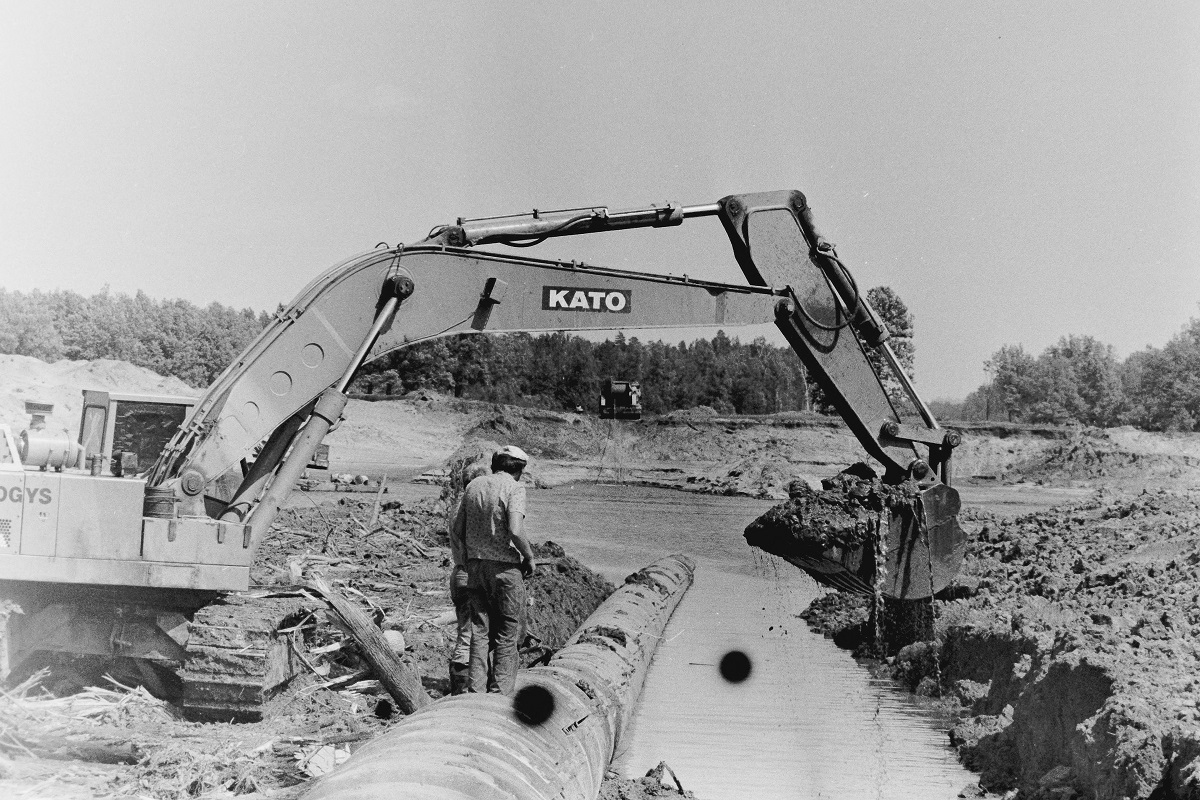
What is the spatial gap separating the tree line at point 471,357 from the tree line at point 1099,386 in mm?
13110

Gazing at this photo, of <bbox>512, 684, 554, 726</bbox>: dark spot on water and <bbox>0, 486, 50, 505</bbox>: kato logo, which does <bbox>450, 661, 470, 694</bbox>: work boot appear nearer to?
<bbox>512, 684, 554, 726</bbox>: dark spot on water

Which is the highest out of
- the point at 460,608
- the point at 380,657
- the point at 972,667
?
the point at 460,608

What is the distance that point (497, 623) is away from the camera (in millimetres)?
6996

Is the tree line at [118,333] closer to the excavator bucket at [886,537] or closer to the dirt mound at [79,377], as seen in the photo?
the dirt mound at [79,377]

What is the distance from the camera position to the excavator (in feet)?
27.1

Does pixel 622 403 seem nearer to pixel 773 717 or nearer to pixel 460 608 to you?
pixel 773 717

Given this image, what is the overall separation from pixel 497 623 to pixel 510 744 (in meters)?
1.23

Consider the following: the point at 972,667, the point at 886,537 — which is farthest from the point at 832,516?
the point at 972,667

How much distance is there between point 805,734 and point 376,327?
511 cm

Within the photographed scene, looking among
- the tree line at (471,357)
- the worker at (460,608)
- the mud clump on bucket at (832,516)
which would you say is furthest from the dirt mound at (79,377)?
the worker at (460,608)

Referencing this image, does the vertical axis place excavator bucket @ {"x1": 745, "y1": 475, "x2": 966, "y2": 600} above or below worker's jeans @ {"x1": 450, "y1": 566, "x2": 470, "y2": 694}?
above

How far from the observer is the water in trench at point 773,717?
846 cm

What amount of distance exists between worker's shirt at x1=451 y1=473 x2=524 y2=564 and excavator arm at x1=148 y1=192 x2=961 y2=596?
6.78 ft

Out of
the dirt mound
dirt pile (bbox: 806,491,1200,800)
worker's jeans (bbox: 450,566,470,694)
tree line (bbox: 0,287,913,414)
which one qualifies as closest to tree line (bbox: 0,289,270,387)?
tree line (bbox: 0,287,913,414)
